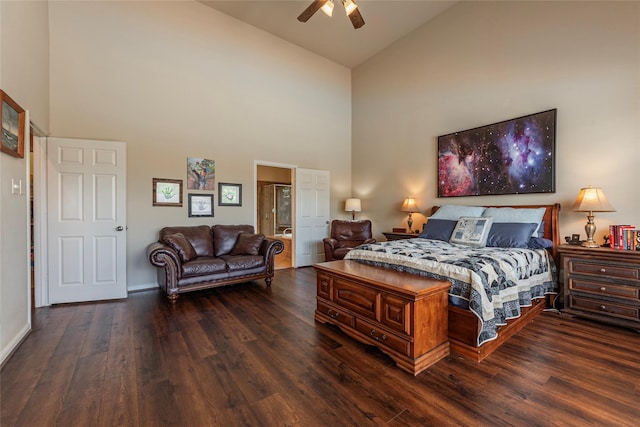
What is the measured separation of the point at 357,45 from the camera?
5512 millimetres

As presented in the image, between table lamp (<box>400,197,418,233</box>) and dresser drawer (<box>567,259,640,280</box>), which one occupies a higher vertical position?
table lamp (<box>400,197,418,233</box>)

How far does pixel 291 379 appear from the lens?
1.82 meters

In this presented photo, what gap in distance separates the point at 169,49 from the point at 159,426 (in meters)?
4.85

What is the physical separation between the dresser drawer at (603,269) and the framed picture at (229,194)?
455 cm

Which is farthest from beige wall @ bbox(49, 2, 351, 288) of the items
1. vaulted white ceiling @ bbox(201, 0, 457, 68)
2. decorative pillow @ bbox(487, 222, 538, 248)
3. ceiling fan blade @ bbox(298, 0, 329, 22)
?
decorative pillow @ bbox(487, 222, 538, 248)

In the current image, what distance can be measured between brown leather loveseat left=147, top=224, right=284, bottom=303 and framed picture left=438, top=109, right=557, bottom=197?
2996 mm

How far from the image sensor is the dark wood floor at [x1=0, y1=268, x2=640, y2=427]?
149 centimetres

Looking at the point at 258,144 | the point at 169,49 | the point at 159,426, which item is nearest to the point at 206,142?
the point at 258,144

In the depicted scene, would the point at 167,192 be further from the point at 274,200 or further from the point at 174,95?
the point at 274,200

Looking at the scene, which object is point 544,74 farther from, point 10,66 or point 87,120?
point 87,120

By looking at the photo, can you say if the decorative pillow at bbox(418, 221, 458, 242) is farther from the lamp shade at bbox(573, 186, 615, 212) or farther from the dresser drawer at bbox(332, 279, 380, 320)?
the dresser drawer at bbox(332, 279, 380, 320)

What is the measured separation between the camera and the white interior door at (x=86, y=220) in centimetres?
337

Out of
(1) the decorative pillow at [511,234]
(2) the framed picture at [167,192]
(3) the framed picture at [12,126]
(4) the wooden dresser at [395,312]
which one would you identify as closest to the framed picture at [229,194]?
(2) the framed picture at [167,192]

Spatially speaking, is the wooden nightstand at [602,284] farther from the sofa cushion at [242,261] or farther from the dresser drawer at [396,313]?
the sofa cushion at [242,261]
